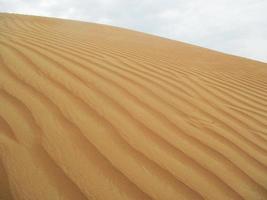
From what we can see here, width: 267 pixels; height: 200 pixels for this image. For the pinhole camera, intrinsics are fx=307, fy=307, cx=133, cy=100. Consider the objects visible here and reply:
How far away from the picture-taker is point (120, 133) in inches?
83.2

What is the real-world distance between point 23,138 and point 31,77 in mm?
1046

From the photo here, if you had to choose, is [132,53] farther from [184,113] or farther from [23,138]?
[23,138]

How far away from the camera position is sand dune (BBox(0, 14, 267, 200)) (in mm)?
1624

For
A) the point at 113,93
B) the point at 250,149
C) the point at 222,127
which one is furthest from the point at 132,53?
the point at 250,149

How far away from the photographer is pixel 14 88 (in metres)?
2.50

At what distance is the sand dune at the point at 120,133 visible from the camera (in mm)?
1624

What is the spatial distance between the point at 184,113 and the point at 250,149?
619 mm

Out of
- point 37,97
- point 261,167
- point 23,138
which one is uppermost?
point 261,167

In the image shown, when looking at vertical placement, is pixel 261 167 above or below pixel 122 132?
above

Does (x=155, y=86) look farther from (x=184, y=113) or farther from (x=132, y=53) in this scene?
(x=132, y=53)

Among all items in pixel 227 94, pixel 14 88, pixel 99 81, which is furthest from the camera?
pixel 227 94

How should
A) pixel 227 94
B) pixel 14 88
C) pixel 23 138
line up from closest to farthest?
1. pixel 23 138
2. pixel 14 88
3. pixel 227 94

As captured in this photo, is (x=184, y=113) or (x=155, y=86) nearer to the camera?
(x=184, y=113)

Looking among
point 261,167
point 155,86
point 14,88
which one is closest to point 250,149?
point 261,167
